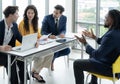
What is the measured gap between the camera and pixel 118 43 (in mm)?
2961

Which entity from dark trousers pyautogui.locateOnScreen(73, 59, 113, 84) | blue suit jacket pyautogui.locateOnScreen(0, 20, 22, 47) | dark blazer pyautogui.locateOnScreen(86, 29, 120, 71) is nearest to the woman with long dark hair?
blue suit jacket pyautogui.locateOnScreen(0, 20, 22, 47)

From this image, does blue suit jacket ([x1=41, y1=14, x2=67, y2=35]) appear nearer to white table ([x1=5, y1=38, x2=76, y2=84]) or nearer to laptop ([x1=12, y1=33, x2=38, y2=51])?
white table ([x1=5, y1=38, x2=76, y2=84])

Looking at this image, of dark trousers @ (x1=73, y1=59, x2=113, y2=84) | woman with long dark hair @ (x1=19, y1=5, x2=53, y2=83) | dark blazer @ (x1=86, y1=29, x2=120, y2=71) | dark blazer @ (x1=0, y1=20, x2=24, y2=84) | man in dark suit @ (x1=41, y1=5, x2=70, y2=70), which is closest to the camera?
dark blazer @ (x1=86, y1=29, x2=120, y2=71)

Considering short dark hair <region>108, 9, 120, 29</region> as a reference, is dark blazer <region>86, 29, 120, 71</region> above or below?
below

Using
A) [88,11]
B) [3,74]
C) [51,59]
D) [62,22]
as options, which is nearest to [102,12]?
[88,11]

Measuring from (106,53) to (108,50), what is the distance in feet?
0.15

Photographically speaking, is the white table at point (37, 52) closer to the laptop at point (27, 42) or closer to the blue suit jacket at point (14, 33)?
the laptop at point (27, 42)

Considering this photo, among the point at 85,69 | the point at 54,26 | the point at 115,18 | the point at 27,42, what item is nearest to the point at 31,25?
the point at 54,26

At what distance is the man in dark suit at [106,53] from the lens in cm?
296

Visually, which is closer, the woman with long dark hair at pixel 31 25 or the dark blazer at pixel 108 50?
the dark blazer at pixel 108 50

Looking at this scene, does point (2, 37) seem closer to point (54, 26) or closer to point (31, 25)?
point (31, 25)

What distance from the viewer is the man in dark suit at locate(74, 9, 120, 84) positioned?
296 centimetres

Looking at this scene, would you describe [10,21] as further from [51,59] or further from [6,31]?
[51,59]

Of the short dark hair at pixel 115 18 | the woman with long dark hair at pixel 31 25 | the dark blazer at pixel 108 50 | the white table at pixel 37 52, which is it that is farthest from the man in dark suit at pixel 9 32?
the short dark hair at pixel 115 18
